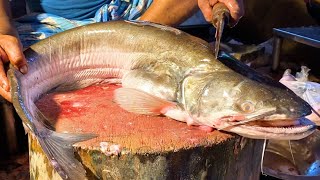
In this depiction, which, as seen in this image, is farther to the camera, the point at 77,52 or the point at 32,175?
the point at 77,52

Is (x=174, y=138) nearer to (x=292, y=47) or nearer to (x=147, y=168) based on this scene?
(x=147, y=168)

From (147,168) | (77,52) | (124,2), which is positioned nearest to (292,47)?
(124,2)

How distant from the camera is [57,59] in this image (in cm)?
182

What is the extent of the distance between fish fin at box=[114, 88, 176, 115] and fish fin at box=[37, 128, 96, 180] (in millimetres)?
267

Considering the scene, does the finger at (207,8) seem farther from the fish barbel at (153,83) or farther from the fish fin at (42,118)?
the fish fin at (42,118)

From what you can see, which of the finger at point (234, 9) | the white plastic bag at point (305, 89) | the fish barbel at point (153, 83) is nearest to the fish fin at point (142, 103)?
the fish barbel at point (153, 83)

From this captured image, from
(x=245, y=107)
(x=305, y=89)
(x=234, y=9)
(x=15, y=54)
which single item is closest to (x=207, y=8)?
(x=234, y=9)

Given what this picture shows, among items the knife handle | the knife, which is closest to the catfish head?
the knife

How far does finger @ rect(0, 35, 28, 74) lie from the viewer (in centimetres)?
164

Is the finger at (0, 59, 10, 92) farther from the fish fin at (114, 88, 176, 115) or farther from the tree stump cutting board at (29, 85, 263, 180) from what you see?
the fish fin at (114, 88, 176, 115)

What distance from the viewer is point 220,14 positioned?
1.76 metres

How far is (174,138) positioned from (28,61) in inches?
25.7

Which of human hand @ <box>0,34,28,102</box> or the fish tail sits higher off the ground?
human hand @ <box>0,34,28,102</box>

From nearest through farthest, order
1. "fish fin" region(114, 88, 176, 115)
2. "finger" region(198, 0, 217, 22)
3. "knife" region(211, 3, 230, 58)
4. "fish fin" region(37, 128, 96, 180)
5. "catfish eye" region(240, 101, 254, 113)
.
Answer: "fish fin" region(37, 128, 96, 180) < "catfish eye" region(240, 101, 254, 113) < "fish fin" region(114, 88, 176, 115) < "knife" region(211, 3, 230, 58) < "finger" region(198, 0, 217, 22)
